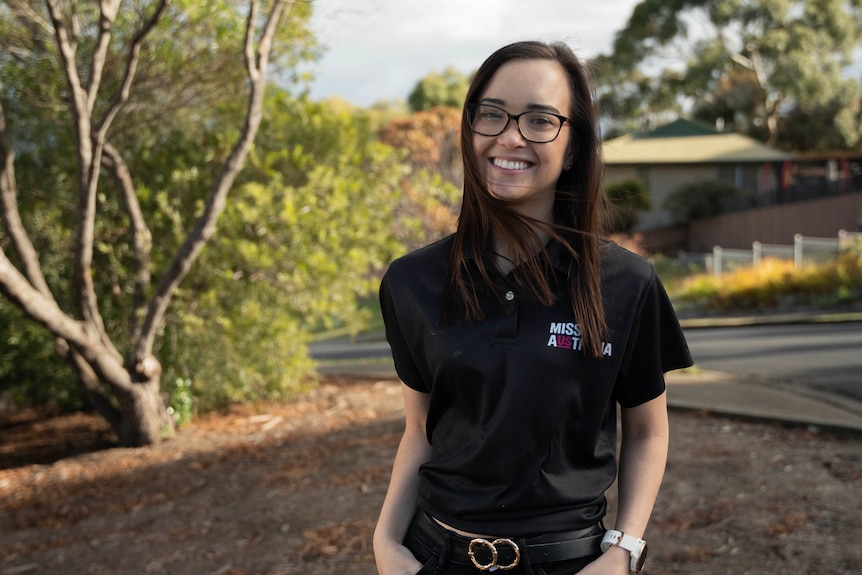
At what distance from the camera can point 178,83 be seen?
737cm

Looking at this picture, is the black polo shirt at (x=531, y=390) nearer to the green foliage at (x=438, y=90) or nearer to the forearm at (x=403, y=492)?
the forearm at (x=403, y=492)

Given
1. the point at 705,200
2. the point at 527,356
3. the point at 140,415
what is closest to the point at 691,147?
the point at 705,200

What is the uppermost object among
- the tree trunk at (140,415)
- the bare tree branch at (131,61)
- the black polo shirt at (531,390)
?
the bare tree branch at (131,61)

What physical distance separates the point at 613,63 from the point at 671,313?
133ft

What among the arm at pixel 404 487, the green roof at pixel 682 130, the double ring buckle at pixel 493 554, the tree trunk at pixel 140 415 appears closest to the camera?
the double ring buckle at pixel 493 554

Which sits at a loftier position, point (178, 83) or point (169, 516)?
point (178, 83)

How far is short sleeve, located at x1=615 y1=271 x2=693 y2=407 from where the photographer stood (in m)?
2.04

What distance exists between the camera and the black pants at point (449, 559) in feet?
6.31

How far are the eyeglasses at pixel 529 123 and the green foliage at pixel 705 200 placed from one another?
31451 mm

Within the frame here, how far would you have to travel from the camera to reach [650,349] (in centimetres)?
206

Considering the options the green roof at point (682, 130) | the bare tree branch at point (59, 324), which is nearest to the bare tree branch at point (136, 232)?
the bare tree branch at point (59, 324)

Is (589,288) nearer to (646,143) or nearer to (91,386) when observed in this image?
(91,386)

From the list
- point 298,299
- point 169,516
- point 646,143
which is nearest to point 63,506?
point 169,516

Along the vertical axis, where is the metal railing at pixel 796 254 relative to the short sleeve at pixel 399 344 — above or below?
below
